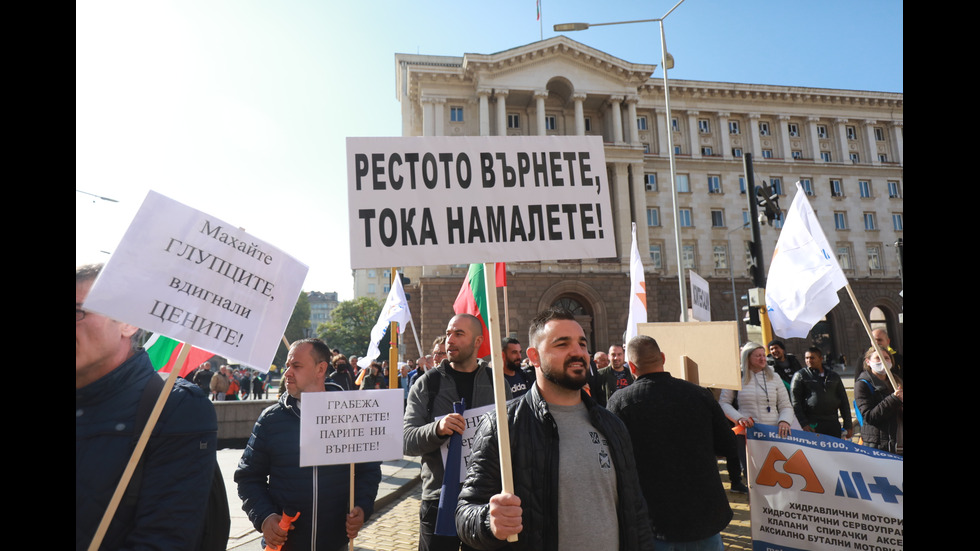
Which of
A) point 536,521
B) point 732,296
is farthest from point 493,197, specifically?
point 732,296

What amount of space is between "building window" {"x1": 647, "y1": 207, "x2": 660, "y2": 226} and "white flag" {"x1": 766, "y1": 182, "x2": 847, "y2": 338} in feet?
99.6

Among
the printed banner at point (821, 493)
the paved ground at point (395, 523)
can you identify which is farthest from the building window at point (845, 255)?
the printed banner at point (821, 493)

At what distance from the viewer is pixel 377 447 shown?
3.53m

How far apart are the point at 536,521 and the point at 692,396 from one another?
1.55 metres

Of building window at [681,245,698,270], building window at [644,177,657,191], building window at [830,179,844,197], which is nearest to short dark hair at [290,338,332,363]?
building window at [681,245,698,270]

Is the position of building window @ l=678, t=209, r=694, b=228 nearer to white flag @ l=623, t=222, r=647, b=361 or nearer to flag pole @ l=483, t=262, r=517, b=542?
white flag @ l=623, t=222, r=647, b=361

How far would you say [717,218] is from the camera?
37.1m

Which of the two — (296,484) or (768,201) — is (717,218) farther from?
(296,484)

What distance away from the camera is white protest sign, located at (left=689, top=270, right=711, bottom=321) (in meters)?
8.92

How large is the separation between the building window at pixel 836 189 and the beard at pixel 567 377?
44.3m

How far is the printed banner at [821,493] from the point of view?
140 inches

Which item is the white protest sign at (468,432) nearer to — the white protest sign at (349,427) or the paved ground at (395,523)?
the white protest sign at (349,427)

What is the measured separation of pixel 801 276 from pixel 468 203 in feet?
16.9
